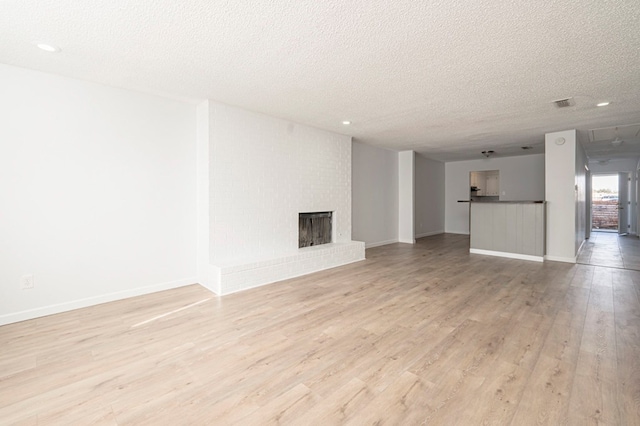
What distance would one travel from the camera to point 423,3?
1.91 m

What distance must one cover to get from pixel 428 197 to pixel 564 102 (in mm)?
5599

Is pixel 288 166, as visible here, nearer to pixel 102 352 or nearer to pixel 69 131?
pixel 69 131

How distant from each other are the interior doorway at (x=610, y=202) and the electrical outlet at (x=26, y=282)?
45.1 ft

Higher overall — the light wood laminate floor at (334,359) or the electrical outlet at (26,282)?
the electrical outlet at (26,282)

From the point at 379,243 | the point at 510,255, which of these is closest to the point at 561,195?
the point at 510,255

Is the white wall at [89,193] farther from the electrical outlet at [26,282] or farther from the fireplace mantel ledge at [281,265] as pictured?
the fireplace mantel ledge at [281,265]

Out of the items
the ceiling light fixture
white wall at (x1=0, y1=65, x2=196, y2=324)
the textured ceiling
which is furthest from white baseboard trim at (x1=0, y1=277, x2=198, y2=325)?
the ceiling light fixture

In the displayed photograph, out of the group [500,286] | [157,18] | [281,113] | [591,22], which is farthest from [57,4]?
[500,286]

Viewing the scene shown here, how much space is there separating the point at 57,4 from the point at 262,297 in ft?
9.90

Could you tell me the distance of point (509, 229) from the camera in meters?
5.91

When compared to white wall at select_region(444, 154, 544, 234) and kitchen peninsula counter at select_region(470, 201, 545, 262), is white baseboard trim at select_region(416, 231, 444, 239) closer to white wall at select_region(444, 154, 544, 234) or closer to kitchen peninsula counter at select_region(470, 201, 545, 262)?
white wall at select_region(444, 154, 544, 234)

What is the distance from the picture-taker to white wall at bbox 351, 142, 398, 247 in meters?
6.72

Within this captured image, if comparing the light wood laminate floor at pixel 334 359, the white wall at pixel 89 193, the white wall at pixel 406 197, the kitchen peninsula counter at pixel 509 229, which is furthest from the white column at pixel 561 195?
the white wall at pixel 89 193

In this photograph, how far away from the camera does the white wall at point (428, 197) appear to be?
8867 mm
